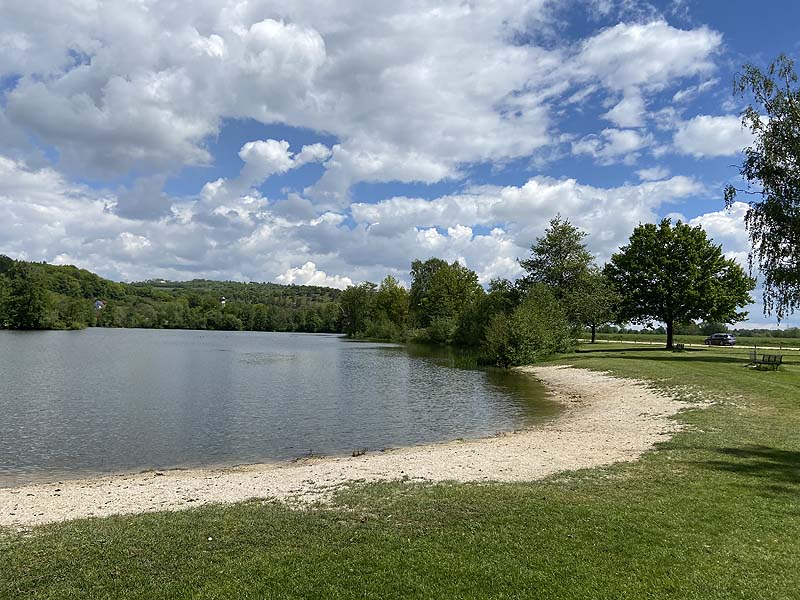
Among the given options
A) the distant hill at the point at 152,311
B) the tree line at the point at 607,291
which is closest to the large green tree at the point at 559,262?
the tree line at the point at 607,291

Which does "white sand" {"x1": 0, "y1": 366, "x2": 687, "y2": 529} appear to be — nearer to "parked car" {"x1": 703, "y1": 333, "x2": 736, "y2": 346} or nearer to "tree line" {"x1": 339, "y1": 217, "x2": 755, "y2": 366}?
"tree line" {"x1": 339, "y1": 217, "x2": 755, "y2": 366}

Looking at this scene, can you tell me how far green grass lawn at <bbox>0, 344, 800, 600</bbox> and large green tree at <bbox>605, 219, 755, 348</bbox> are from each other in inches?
1764

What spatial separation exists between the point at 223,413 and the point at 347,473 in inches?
555

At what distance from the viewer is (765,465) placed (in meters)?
11.7

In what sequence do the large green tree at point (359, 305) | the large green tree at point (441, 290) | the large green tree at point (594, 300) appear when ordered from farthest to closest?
1. the large green tree at point (359, 305)
2. the large green tree at point (441, 290)
3. the large green tree at point (594, 300)

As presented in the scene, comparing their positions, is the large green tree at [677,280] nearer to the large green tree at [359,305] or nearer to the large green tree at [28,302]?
the large green tree at [359,305]

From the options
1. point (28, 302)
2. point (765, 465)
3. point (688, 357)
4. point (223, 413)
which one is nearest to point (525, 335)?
point (688, 357)

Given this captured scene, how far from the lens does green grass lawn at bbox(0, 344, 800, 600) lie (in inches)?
247

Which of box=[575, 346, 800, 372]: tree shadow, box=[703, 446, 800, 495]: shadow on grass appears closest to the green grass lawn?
box=[703, 446, 800, 495]: shadow on grass

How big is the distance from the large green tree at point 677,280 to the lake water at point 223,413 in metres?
20.4

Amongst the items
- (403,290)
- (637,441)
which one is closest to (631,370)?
(637,441)

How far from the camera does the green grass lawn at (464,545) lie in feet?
20.6

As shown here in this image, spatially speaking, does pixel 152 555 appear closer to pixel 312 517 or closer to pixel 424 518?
pixel 312 517

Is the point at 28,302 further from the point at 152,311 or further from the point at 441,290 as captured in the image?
the point at 441,290
